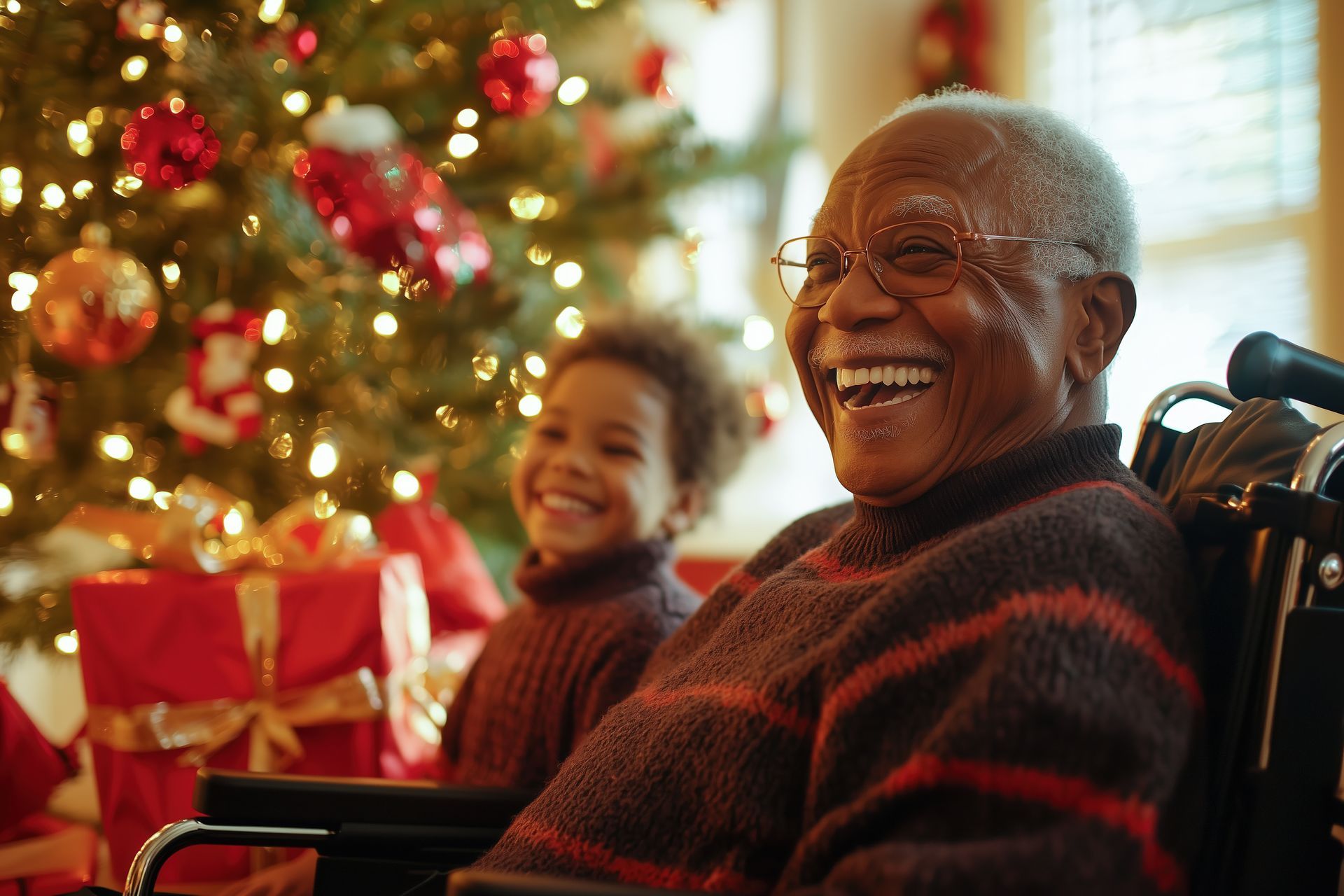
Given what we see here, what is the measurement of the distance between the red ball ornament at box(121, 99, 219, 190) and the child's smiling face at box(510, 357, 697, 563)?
25.6 inches

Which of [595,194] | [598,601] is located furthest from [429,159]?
[598,601]

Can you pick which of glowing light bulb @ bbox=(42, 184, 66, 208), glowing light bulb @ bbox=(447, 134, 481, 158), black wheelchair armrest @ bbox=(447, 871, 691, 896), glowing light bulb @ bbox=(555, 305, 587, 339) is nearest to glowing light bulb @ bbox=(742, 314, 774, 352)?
glowing light bulb @ bbox=(555, 305, 587, 339)

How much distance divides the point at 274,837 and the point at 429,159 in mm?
1510

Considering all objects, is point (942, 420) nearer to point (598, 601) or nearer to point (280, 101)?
point (598, 601)

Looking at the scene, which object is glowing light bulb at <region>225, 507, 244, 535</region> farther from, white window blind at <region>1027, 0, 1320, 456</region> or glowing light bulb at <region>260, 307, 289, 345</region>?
white window blind at <region>1027, 0, 1320, 456</region>

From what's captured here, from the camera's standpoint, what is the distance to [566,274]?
7.83 ft

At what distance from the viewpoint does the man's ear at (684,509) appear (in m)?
1.68

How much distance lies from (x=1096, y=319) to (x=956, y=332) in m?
0.15

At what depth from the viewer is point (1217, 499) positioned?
3.00 feet

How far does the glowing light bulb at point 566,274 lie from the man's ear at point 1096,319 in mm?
1519

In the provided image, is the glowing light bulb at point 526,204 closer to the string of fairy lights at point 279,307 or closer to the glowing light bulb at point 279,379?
the string of fairy lights at point 279,307

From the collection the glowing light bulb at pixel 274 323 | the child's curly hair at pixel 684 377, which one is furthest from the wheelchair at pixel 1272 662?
the glowing light bulb at pixel 274 323

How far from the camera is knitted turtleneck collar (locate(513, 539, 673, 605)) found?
1570 mm

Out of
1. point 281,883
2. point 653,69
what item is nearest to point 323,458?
point 281,883
